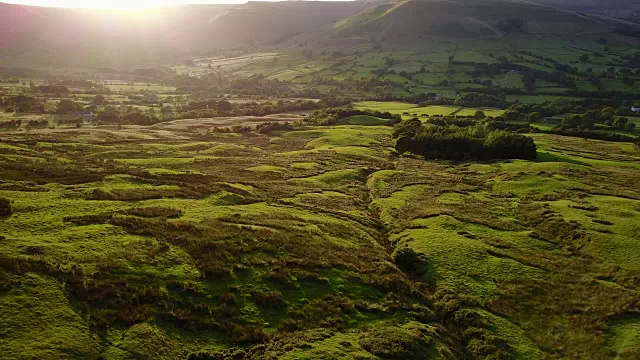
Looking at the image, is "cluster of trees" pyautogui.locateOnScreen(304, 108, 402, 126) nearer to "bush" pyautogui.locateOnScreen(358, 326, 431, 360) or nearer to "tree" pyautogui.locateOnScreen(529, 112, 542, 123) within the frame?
"tree" pyautogui.locateOnScreen(529, 112, 542, 123)

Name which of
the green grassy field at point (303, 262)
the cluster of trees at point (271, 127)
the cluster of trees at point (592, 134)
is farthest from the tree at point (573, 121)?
the cluster of trees at point (271, 127)

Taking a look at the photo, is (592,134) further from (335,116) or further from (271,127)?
(271,127)

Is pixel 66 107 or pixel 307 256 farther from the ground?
pixel 307 256

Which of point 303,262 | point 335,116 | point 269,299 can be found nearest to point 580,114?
point 335,116

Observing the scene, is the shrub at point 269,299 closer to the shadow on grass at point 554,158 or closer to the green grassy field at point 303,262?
the green grassy field at point 303,262

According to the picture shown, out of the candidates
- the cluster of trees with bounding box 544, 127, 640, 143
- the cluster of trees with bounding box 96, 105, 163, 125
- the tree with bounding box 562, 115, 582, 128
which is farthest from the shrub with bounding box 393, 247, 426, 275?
the tree with bounding box 562, 115, 582, 128

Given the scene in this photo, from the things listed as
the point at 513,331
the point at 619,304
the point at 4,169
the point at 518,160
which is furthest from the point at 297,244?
the point at 518,160

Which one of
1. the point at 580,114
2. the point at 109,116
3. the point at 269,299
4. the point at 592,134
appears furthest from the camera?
the point at 580,114
